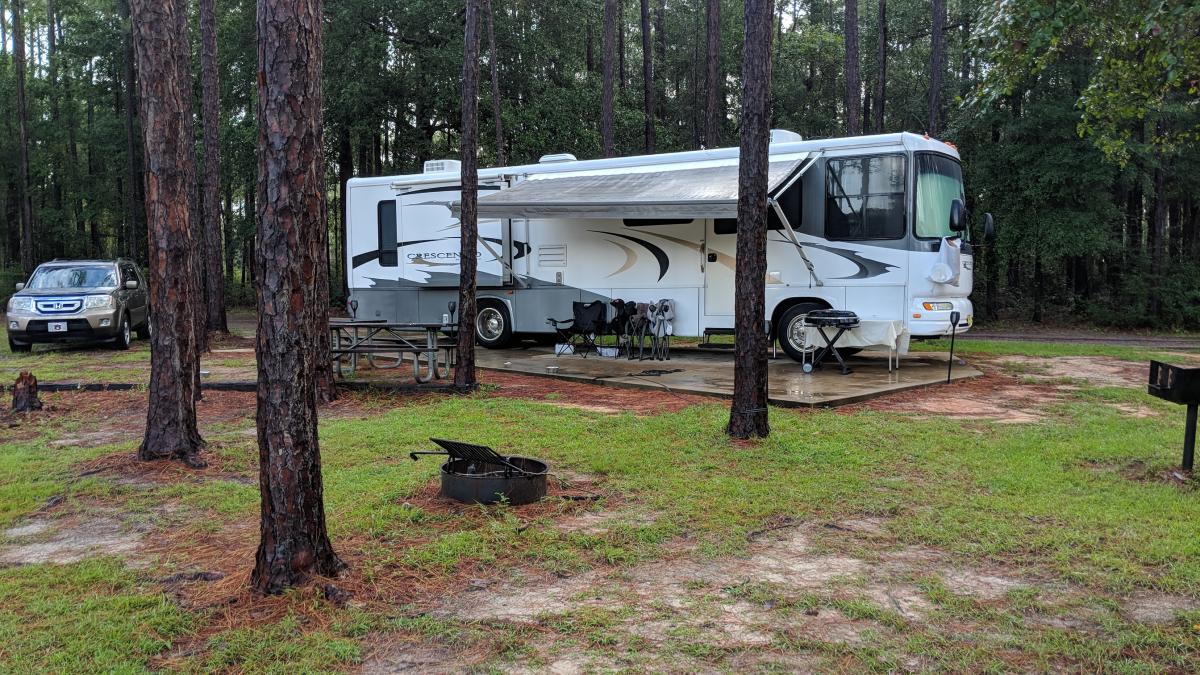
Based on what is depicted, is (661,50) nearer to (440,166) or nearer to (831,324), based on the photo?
(440,166)

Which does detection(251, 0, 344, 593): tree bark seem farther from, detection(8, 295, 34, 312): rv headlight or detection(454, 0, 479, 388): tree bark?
detection(8, 295, 34, 312): rv headlight

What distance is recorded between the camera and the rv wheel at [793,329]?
11289 mm

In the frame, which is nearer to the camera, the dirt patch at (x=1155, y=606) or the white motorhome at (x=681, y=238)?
the dirt patch at (x=1155, y=606)

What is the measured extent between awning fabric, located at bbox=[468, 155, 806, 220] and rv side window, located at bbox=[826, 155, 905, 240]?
0.59 meters

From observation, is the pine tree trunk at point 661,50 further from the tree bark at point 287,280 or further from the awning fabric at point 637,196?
the tree bark at point 287,280

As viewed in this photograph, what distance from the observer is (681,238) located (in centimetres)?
1227

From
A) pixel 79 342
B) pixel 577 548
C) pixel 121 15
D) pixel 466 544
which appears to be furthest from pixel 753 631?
Result: pixel 121 15

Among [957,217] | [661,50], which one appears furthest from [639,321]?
[661,50]

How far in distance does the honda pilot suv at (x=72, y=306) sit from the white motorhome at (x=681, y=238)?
12.5 ft

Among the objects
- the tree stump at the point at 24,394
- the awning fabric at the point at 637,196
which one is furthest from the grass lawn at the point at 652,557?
the awning fabric at the point at 637,196

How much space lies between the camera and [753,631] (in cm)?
322

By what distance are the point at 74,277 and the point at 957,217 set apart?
13.6 meters

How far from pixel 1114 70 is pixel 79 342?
14.9m

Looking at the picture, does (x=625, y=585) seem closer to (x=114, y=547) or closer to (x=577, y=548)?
(x=577, y=548)
